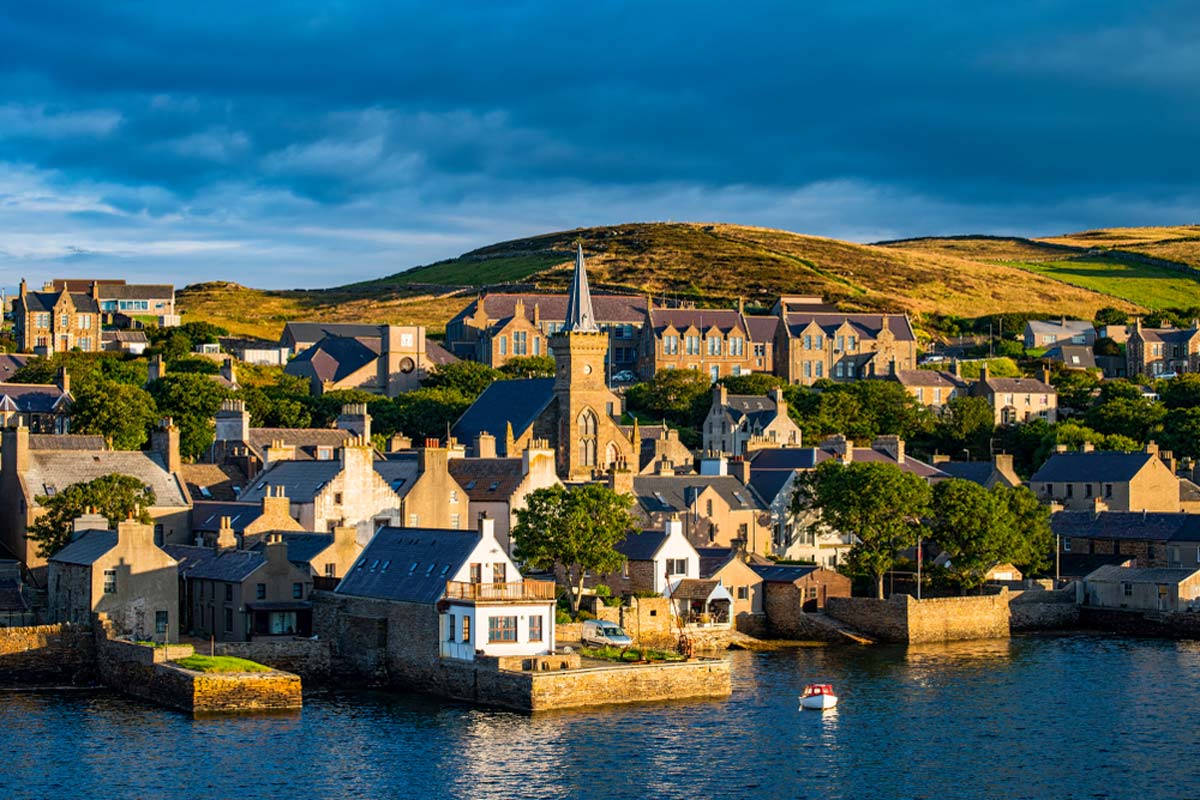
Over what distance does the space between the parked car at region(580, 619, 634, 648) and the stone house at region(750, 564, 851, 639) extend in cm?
1339

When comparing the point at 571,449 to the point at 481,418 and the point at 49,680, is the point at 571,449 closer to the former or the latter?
the point at 481,418

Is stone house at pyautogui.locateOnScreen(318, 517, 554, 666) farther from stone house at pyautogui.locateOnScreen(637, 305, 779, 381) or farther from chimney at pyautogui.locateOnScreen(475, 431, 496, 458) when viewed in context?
stone house at pyautogui.locateOnScreen(637, 305, 779, 381)

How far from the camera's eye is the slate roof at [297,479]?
3236 inches

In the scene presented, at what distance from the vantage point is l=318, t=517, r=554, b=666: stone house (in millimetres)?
63500

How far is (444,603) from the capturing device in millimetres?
64125

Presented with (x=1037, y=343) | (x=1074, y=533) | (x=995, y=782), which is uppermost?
(x=1037, y=343)

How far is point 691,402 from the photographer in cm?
14625

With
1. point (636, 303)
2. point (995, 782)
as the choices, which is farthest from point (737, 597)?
point (636, 303)

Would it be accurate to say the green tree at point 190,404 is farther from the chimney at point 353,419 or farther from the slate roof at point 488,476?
the slate roof at point 488,476

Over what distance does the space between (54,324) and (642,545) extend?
323 feet

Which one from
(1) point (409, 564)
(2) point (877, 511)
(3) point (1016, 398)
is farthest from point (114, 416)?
(3) point (1016, 398)

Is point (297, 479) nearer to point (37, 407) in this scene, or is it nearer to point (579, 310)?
point (579, 310)

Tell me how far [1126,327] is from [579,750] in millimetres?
154641

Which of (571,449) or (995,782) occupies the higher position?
(571,449)
